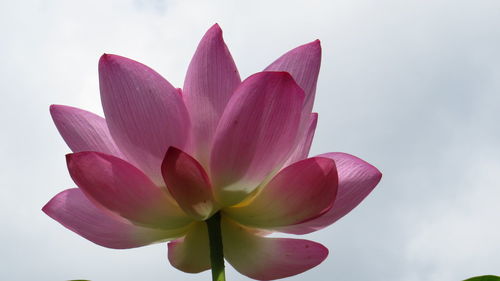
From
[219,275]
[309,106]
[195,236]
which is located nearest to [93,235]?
[195,236]

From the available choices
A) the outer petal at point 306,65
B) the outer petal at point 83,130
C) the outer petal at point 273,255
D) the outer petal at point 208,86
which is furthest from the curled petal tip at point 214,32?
the outer petal at point 273,255

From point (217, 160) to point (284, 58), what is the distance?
232 mm

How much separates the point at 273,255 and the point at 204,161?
0.22 m

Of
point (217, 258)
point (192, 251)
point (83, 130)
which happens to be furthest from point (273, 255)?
point (83, 130)

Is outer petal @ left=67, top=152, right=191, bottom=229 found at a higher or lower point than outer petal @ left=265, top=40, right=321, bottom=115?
lower

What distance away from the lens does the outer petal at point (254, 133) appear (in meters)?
0.83

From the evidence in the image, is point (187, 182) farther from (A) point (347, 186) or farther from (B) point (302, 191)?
(A) point (347, 186)

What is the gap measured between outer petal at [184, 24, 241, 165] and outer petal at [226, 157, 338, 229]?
122 millimetres

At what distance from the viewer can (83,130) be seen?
962 mm

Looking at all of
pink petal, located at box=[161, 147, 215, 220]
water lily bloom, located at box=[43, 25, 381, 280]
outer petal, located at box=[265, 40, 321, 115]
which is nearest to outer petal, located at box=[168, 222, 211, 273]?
water lily bloom, located at box=[43, 25, 381, 280]

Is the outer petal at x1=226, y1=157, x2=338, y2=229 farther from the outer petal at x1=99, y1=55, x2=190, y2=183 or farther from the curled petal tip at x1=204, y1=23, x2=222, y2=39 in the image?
the curled petal tip at x1=204, y1=23, x2=222, y2=39

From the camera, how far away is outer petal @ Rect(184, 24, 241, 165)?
894 mm

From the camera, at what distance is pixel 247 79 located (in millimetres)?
844

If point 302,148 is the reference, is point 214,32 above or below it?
above
